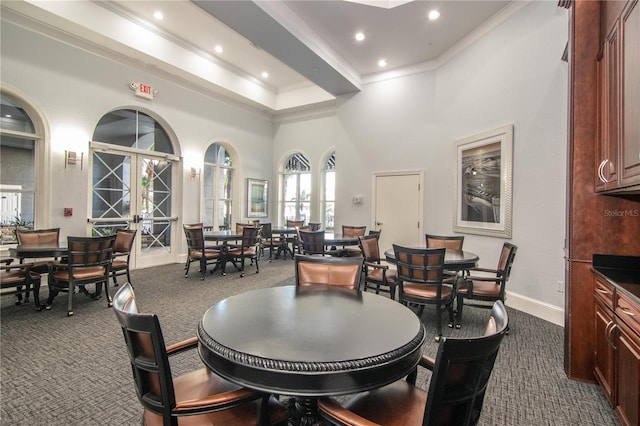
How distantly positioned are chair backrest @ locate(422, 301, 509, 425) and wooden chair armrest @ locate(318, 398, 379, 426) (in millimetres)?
205

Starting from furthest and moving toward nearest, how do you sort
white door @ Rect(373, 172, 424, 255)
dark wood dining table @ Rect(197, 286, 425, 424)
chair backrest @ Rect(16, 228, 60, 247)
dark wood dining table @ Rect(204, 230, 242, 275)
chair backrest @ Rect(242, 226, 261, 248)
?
1. white door @ Rect(373, 172, 424, 255)
2. chair backrest @ Rect(242, 226, 261, 248)
3. dark wood dining table @ Rect(204, 230, 242, 275)
4. chair backrest @ Rect(16, 228, 60, 247)
5. dark wood dining table @ Rect(197, 286, 425, 424)

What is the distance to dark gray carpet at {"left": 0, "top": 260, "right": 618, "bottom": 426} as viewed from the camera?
2002 millimetres

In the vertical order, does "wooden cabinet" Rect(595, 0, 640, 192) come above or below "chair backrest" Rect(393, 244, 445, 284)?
above

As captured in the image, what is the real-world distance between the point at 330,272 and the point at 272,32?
4.24 metres

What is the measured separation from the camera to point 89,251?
3748mm

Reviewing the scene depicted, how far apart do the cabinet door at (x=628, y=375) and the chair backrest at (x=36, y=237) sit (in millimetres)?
5869

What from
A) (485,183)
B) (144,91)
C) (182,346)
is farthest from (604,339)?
(144,91)

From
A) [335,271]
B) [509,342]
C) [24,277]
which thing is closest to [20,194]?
[24,277]

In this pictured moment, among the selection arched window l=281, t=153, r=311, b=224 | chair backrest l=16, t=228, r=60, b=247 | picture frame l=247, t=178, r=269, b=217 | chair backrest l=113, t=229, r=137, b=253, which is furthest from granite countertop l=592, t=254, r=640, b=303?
picture frame l=247, t=178, r=269, b=217

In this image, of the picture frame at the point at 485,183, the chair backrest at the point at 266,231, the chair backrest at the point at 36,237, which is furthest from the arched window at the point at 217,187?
the picture frame at the point at 485,183

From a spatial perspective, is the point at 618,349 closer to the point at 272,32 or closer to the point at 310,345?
the point at 310,345

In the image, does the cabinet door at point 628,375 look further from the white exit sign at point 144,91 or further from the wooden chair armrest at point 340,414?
the white exit sign at point 144,91

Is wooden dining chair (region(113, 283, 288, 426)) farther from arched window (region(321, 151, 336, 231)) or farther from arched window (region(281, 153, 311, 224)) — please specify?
arched window (region(281, 153, 311, 224))

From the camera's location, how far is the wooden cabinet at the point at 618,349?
1.63 metres
